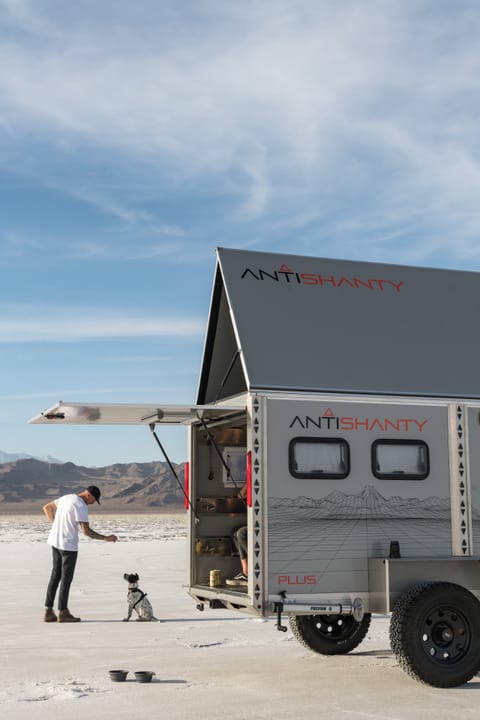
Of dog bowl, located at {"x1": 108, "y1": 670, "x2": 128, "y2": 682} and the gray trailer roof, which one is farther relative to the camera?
the gray trailer roof

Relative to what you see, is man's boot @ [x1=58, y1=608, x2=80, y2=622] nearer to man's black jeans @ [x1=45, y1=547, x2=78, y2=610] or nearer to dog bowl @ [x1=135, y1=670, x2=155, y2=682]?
man's black jeans @ [x1=45, y1=547, x2=78, y2=610]

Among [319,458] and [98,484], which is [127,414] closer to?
[319,458]

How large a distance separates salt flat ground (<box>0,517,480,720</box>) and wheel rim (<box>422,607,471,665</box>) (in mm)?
274

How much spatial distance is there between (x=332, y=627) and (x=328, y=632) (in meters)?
0.07

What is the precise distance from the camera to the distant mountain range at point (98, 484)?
11025 centimetres

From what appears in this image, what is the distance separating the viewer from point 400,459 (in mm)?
8992

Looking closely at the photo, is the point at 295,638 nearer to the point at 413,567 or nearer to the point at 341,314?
the point at 413,567

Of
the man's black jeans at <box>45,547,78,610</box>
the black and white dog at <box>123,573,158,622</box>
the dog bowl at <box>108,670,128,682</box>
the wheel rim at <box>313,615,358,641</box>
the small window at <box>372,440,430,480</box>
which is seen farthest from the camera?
the black and white dog at <box>123,573,158,622</box>

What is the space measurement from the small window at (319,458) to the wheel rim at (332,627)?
198cm

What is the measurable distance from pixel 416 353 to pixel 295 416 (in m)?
1.45

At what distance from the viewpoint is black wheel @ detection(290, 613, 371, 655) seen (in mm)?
9930

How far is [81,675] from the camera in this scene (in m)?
8.82

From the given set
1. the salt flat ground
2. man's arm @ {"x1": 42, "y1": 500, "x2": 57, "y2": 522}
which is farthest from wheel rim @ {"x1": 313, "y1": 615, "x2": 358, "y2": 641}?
man's arm @ {"x1": 42, "y1": 500, "x2": 57, "y2": 522}

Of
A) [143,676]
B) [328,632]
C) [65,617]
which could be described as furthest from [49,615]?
[143,676]
